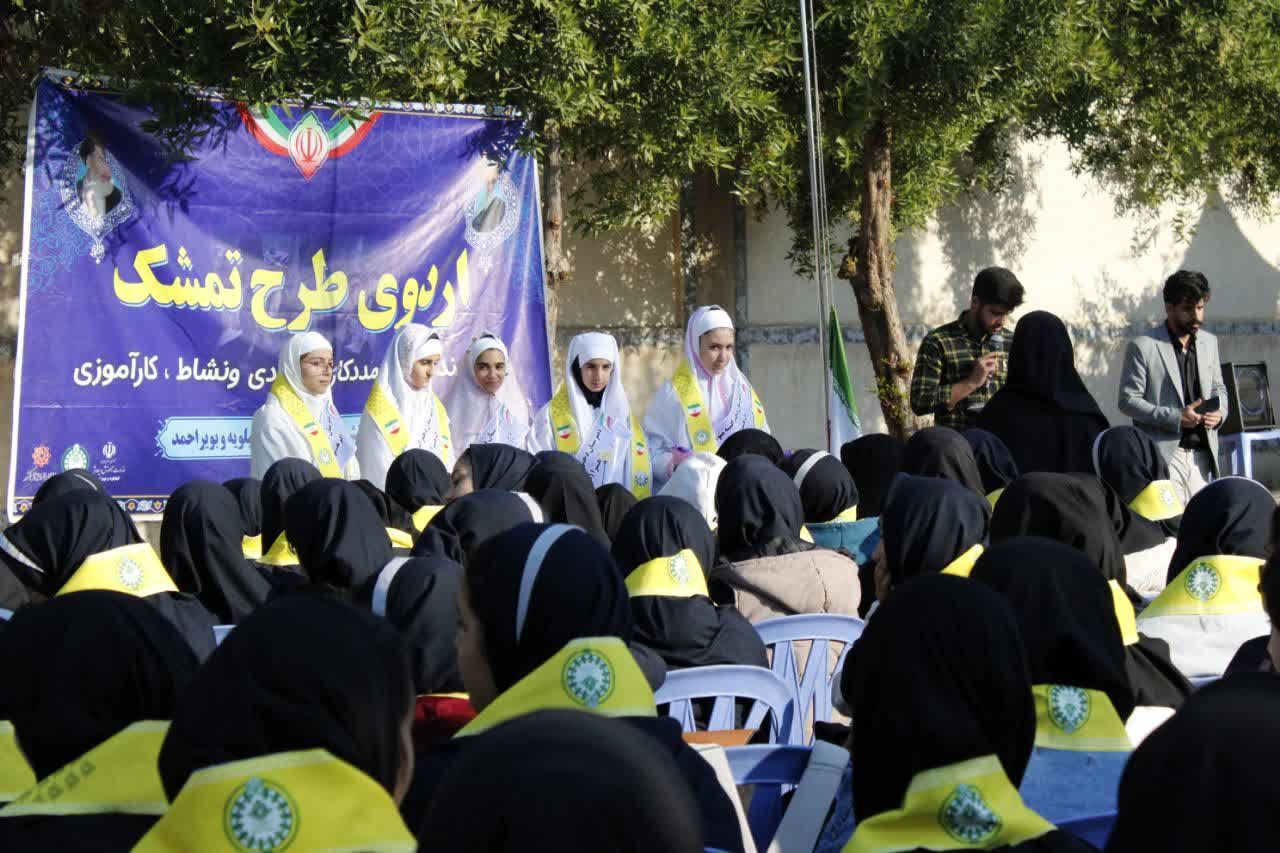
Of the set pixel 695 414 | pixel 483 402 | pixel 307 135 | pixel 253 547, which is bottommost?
pixel 253 547

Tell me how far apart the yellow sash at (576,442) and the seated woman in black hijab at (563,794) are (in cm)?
557

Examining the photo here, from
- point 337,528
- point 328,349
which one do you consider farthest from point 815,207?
point 337,528

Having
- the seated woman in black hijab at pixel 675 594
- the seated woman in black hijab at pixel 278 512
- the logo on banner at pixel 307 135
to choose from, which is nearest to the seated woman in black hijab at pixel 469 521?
the seated woman in black hijab at pixel 675 594

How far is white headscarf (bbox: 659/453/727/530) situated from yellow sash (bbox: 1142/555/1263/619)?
2.22 m

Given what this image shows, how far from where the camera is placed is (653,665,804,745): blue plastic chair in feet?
10.9

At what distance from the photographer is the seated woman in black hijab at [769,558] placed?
414cm

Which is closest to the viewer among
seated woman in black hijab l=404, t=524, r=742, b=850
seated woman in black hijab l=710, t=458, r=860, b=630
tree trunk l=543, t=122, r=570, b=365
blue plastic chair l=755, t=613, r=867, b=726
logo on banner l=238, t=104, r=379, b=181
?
seated woman in black hijab l=404, t=524, r=742, b=850

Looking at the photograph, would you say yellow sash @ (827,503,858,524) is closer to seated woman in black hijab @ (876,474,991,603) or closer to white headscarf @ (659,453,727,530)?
white headscarf @ (659,453,727,530)

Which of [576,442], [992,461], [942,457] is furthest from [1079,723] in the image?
[576,442]

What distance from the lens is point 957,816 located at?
1.88m

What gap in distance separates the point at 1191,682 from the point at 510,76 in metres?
5.36

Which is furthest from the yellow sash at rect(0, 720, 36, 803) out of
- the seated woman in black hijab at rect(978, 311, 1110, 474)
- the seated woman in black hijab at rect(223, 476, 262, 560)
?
the seated woman in black hijab at rect(978, 311, 1110, 474)

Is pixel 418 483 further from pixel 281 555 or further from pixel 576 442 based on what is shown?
pixel 576 442

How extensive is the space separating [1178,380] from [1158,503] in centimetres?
172
